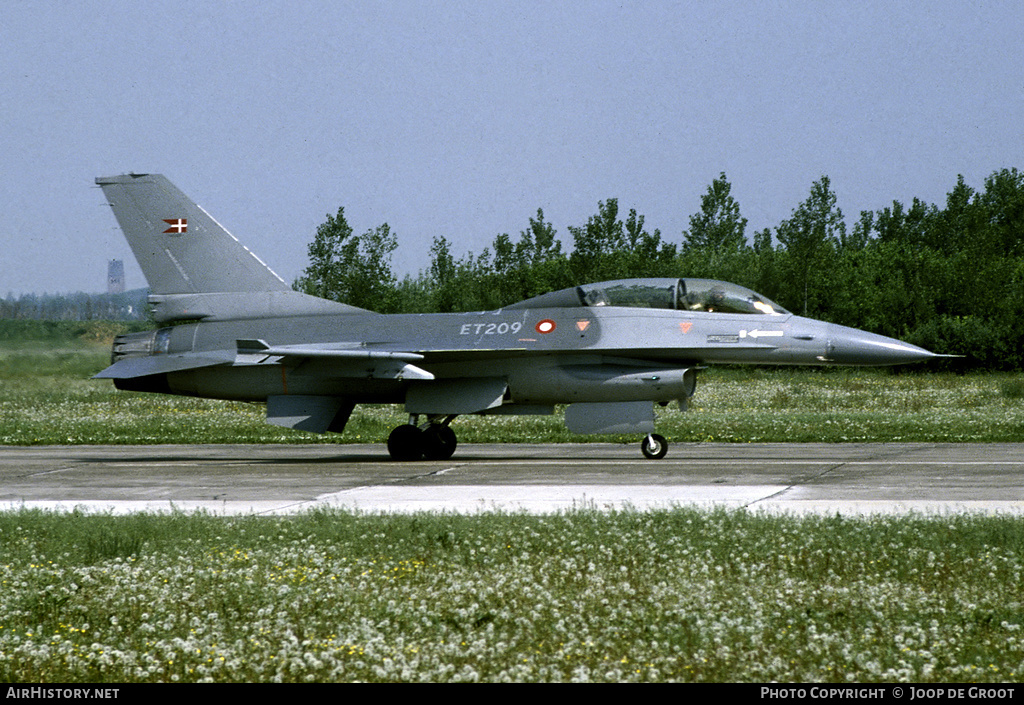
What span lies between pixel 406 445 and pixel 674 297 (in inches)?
207

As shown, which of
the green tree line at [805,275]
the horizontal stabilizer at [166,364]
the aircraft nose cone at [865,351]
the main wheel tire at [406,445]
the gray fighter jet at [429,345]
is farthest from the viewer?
the green tree line at [805,275]

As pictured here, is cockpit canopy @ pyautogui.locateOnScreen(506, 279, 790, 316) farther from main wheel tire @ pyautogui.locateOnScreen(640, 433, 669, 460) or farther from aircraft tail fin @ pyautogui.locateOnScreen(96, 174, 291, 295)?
aircraft tail fin @ pyautogui.locateOnScreen(96, 174, 291, 295)

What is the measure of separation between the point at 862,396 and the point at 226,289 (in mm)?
21926

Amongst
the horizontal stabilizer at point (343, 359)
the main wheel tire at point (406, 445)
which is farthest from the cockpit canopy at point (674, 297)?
the main wheel tire at point (406, 445)

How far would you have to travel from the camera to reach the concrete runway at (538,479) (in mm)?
12539

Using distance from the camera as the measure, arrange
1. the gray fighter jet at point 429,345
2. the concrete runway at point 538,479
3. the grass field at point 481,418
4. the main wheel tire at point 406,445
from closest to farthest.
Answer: the concrete runway at point 538,479
the gray fighter jet at point 429,345
the main wheel tire at point 406,445
the grass field at point 481,418

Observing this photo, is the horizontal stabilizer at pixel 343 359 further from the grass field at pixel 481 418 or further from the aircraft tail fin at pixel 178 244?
the grass field at pixel 481 418

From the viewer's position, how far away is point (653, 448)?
18375 mm

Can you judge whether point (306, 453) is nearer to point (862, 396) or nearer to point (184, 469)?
point (184, 469)

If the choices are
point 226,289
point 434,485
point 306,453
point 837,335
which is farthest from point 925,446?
point 226,289

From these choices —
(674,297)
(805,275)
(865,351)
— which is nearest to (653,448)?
(674,297)

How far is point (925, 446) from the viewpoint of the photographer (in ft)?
66.5

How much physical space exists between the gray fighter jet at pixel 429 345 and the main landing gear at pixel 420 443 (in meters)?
0.02

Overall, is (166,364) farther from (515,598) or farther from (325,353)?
(515,598)
